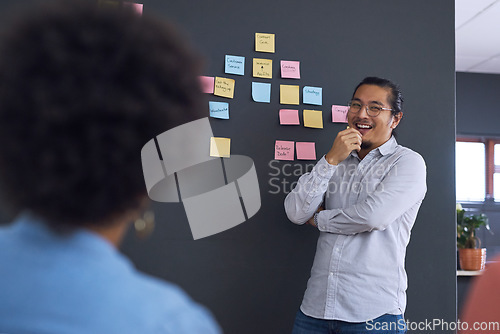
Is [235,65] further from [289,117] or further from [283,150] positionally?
[283,150]

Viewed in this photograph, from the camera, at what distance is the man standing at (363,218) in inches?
69.1

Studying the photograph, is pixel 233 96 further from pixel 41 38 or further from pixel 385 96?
pixel 41 38

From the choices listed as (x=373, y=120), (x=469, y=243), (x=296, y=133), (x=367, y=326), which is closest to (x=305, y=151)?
(x=296, y=133)

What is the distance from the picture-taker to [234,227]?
2.19 m

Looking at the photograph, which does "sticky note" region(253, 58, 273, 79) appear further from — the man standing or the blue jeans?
the blue jeans

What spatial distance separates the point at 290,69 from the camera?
2285 mm

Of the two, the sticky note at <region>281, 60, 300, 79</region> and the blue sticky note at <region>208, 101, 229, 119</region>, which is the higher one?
the sticky note at <region>281, 60, 300, 79</region>

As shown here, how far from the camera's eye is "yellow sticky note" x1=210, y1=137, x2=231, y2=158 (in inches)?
85.9

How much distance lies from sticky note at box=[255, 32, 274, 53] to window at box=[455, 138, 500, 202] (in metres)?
4.69

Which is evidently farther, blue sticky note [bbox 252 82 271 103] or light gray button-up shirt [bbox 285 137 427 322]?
blue sticky note [bbox 252 82 271 103]

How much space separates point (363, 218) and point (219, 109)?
832 millimetres

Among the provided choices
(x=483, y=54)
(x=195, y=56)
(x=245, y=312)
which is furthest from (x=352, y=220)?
(x=483, y=54)

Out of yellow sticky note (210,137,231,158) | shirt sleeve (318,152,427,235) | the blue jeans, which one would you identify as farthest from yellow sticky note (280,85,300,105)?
the blue jeans

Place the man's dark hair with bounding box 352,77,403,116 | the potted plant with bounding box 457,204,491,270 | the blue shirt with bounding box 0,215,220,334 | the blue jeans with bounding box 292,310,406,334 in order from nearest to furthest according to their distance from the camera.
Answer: the blue shirt with bounding box 0,215,220,334
the blue jeans with bounding box 292,310,406,334
the man's dark hair with bounding box 352,77,403,116
the potted plant with bounding box 457,204,491,270
